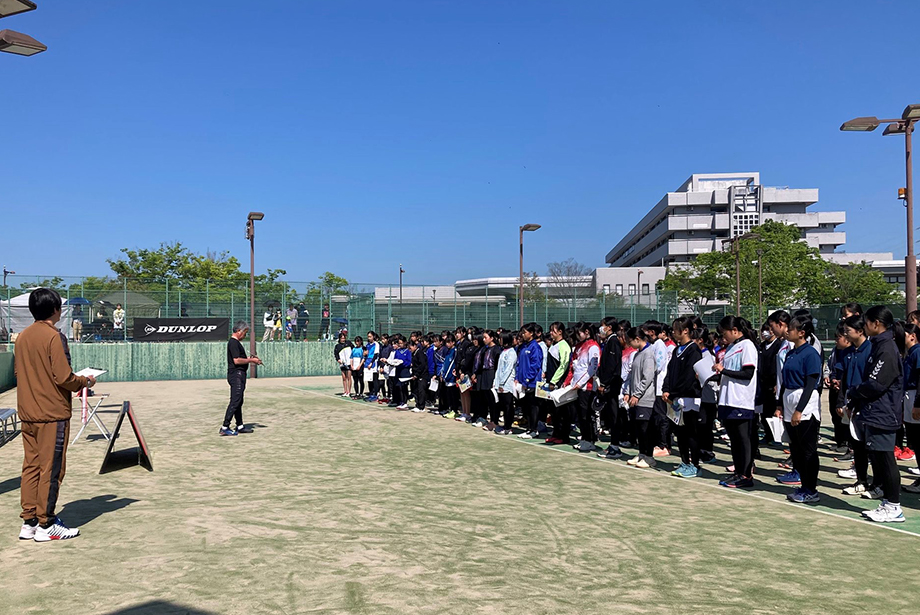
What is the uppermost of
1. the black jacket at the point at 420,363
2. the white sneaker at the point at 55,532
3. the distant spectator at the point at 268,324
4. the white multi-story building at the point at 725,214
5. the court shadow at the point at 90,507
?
the white multi-story building at the point at 725,214

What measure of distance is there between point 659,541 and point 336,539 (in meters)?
2.84

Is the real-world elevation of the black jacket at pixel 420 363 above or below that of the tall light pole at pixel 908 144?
below

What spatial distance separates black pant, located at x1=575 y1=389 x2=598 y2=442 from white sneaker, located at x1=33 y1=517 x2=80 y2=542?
274 inches

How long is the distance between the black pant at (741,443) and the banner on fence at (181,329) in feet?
76.9

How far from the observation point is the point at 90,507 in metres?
7.17

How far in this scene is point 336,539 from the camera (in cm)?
605

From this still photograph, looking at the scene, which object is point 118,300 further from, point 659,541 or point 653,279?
point 653,279

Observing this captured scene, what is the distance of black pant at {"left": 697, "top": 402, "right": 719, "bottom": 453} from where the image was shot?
30.9 ft

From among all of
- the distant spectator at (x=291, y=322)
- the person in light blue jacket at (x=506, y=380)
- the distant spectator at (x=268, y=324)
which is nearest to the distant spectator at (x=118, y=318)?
the distant spectator at (x=268, y=324)

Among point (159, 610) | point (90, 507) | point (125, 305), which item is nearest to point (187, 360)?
point (125, 305)

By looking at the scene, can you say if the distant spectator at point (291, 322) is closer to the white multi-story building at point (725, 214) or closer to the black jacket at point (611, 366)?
the black jacket at point (611, 366)

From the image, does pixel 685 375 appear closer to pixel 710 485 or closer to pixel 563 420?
pixel 710 485

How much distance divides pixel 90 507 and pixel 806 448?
758 centimetres

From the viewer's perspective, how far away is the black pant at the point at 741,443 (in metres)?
7.96
